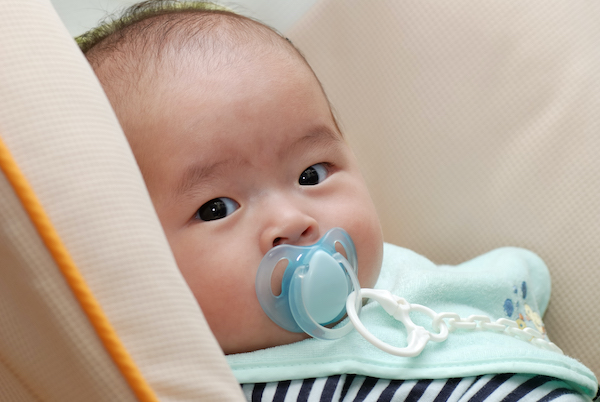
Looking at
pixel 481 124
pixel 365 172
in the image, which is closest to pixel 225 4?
pixel 365 172

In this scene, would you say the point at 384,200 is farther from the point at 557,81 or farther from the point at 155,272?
the point at 155,272

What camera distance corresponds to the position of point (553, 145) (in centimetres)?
118

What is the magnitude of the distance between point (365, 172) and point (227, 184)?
2.13ft

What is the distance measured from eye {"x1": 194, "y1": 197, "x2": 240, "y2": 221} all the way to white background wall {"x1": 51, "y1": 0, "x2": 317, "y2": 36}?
0.66 m

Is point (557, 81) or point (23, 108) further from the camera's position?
point (557, 81)

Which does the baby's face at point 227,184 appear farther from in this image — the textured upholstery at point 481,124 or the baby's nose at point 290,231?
the textured upholstery at point 481,124

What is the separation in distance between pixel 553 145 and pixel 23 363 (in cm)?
104

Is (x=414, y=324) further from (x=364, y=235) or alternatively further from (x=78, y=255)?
(x=78, y=255)

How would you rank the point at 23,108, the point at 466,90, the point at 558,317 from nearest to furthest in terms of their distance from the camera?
the point at 23,108 → the point at 558,317 → the point at 466,90

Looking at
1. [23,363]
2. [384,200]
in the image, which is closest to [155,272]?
[23,363]

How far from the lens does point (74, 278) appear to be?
1.41ft

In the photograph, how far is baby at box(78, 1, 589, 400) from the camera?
2.40ft

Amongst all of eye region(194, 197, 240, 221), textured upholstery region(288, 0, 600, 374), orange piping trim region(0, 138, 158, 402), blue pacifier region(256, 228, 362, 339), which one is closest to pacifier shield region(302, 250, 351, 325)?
blue pacifier region(256, 228, 362, 339)

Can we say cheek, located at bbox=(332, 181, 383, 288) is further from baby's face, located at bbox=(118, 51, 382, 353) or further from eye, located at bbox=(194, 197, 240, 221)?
eye, located at bbox=(194, 197, 240, 221)
